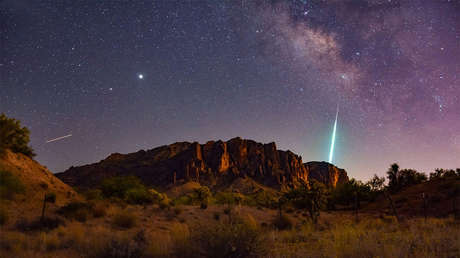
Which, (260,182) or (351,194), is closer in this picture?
(351,194)

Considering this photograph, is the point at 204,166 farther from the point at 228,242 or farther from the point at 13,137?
Result: the point at 228,242

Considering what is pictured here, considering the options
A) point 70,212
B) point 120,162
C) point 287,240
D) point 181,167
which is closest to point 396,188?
point 287,240

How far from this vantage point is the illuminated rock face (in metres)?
148

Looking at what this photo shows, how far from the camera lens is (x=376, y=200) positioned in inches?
1928

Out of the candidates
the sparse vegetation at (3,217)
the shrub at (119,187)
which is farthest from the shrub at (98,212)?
the shrub at (119,187)

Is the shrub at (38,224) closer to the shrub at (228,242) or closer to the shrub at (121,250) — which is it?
the shrub at (121,250)

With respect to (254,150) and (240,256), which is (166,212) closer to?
(240,256)

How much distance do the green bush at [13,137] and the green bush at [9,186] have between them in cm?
675

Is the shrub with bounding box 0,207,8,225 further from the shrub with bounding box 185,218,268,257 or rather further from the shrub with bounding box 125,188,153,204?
the shrub with bounding box 125,188,153,204

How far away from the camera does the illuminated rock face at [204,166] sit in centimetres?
14750

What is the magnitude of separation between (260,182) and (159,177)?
55.9 m

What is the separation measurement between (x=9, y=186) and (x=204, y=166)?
463 feet

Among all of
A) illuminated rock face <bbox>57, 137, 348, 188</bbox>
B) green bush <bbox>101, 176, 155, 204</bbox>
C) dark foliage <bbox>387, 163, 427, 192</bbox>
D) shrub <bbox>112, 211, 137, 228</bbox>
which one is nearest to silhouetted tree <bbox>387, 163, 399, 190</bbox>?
dark foliage <bbox>387, 163, 427, 192</bbox>

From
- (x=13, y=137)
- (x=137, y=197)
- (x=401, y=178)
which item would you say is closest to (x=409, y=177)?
(x=401, y=178)
